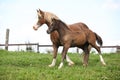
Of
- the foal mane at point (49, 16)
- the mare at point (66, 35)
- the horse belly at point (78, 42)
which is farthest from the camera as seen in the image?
the foal mane at point (49, 16)

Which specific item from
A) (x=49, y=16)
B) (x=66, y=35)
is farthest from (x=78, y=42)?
(x=49, y=16)

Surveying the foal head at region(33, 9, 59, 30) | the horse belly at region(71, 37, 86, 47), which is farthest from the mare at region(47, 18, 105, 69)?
the foal head at region(33, 9, 59, 30)

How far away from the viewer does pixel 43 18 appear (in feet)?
48.2

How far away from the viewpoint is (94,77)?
11320mm

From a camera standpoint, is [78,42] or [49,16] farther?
[49,16]

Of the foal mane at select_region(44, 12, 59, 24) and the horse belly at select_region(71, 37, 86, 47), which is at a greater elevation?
the foal mane at select_region(44, 12, 59, 24)

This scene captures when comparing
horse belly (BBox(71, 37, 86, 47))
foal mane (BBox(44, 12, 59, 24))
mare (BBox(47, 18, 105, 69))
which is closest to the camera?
mare (BBox(47, 18, 105, 69))

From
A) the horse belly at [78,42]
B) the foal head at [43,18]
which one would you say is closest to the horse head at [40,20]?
the foal head at [43,18]

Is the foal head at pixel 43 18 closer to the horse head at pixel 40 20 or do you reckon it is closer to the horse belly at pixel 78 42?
the horse head at pixel 40 20

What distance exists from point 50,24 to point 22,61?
2.73 meters

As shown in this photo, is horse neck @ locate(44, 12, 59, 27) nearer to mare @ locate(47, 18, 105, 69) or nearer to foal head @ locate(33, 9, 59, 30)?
foal head @ locate(33, 9, 59, 30)

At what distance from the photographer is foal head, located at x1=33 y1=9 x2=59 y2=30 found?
14.6 metres

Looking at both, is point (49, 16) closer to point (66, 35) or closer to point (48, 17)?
point (48, 17)

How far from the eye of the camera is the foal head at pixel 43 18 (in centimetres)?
1459
